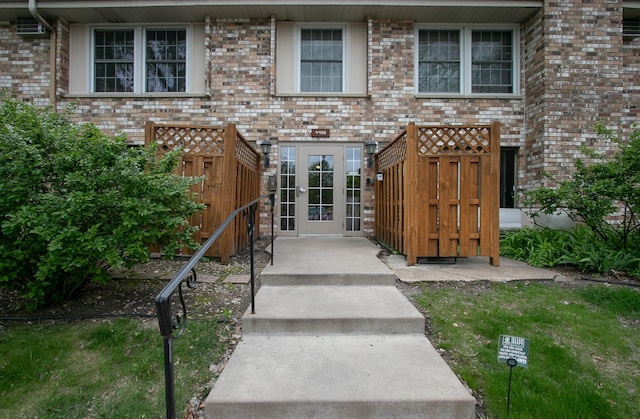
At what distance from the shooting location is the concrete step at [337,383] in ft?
6.22

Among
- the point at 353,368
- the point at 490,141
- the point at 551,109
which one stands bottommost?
the point at 353,368

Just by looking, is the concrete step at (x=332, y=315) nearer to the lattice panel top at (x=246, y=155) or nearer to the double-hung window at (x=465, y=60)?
the lattice panel top at (x=246, y=155)

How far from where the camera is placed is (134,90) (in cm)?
721

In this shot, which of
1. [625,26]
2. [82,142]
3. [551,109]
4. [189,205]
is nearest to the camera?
[82,142]

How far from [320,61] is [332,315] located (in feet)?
19.8

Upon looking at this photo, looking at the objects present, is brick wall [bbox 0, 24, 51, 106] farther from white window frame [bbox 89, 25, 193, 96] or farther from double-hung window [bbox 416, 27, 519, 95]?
double-hung window [bbox 416, 27, 519, 95]

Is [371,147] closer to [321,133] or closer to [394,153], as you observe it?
[321,133]

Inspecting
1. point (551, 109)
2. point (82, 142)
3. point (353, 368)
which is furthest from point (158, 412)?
point (551, 109)

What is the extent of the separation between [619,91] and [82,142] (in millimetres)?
9094

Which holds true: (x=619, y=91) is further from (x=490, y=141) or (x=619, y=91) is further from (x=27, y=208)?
(x=27, y=208)

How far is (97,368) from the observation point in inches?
92.4

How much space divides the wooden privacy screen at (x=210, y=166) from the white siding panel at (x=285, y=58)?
279 cm

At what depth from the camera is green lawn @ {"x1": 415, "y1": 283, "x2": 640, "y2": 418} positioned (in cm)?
201

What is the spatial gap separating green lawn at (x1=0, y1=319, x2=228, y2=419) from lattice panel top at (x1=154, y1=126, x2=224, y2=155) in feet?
8.83
